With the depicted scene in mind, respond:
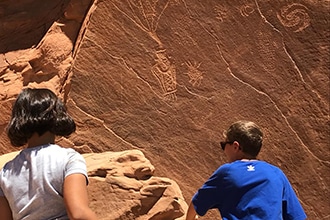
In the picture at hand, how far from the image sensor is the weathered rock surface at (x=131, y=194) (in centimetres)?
294

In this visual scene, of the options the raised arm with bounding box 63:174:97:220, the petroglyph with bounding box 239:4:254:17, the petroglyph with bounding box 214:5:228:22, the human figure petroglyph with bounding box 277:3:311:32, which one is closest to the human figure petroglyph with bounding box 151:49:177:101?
the petroglyph with bounding box 214:5:228:22

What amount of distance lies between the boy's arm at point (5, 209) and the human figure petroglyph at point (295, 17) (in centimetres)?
232

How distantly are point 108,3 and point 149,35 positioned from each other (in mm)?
325

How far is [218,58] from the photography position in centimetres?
370

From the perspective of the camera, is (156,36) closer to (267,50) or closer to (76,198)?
(267,50)

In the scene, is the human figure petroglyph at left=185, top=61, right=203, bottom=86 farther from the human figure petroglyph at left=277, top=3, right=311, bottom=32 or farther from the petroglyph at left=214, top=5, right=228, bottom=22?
the human figure petroglyph at left=277, top=3, right=311, bottom=32

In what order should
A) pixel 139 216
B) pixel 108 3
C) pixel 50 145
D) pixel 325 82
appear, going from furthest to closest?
pixel 108 3 < pixel 325 82 < pixel 139 216 < pixel 50 145

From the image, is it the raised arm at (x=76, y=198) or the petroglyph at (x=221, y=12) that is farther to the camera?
the petroglyph at (x=221, y=12)

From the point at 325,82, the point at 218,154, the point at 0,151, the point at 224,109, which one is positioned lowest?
the point at 0,151

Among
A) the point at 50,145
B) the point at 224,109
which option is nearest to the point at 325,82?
the point at 224,109

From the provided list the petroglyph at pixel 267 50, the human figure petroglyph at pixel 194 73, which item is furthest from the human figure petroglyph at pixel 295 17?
the human figure petroglyph at pixel 194 73

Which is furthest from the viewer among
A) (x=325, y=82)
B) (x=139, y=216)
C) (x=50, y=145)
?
(x=325, y=82)

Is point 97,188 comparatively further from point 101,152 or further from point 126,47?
point 126,47

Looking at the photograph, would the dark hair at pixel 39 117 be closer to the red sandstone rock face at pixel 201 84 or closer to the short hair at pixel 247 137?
the short hair at pixel 247 137
